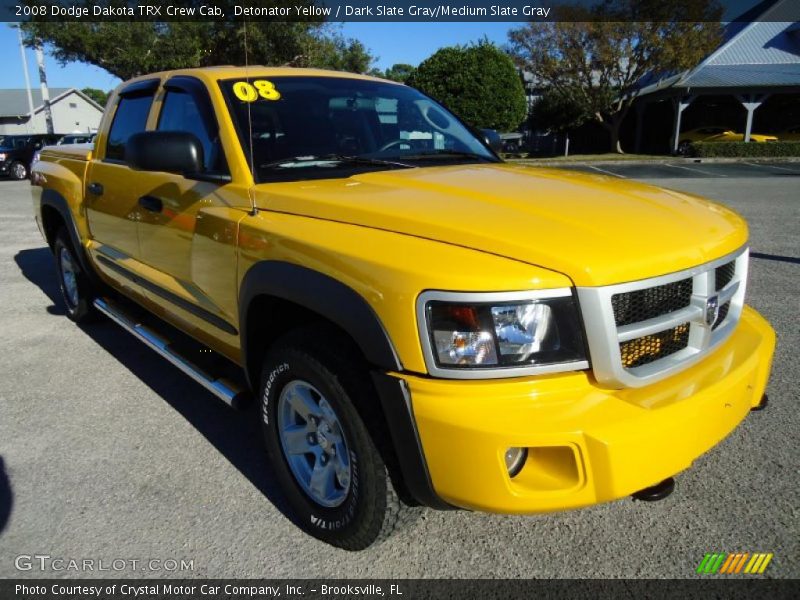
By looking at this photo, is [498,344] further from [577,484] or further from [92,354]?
[92,354]

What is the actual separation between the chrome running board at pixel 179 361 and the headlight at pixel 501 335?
1275 mm

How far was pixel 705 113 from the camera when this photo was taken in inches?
1307

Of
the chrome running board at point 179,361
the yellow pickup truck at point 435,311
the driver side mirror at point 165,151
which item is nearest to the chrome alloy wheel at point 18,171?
the chrome running board at point 179,361

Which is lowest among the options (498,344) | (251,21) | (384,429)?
(384,429)

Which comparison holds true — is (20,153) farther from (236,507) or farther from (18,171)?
(236,507)

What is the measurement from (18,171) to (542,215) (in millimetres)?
25009

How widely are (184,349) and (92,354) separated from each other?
153cm

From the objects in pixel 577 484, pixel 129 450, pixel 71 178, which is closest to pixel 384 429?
pixel 577 484

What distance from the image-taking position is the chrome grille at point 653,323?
5.75 feet

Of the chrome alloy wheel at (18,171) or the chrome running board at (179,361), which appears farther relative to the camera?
the chrome alloy wheel at (18,171)

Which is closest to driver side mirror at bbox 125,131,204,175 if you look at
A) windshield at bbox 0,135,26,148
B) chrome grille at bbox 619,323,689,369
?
chrome grille at bbox 619,323,689,369

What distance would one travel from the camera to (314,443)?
7.82 feet

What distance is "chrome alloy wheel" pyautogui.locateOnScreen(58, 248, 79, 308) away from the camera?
4883 millimetres

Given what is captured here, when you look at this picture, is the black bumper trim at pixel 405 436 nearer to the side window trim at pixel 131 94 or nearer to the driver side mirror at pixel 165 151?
the driver side mirror at pixel 165 151
